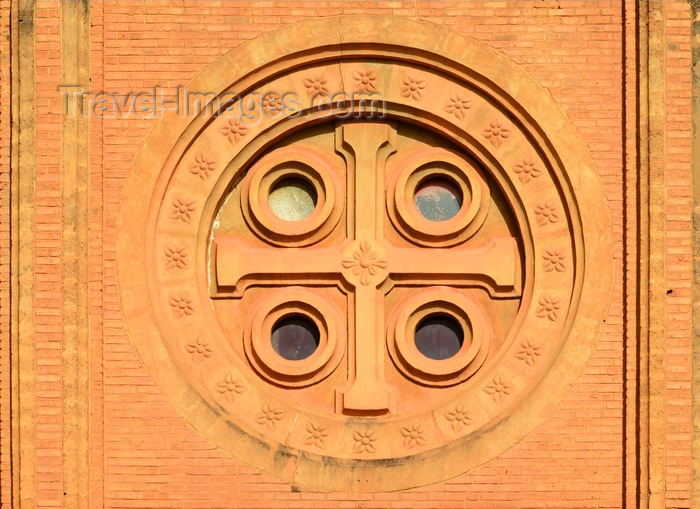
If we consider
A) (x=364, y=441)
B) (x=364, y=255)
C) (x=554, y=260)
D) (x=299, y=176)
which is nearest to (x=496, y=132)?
(x=554, y=260)

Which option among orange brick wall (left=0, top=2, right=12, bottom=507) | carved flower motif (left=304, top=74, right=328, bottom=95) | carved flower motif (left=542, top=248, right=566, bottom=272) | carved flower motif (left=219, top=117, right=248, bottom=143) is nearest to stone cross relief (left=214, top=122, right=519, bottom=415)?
carved flower motif (left=542, top=248, right=566, bottom=272)

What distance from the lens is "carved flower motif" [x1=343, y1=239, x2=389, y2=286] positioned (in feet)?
37.8

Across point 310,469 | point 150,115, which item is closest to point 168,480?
point 310,469

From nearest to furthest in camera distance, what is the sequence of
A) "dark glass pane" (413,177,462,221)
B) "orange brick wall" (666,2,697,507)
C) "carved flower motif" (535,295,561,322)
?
"orange brick wall" (666,2,697,507) < "carved flower motif" (535,295,561,322) < "dark glass pane" (413,177,462,221)

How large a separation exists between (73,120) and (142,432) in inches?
110

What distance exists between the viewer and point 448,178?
38.6 ft

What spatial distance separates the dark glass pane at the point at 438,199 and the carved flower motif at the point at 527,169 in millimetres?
648

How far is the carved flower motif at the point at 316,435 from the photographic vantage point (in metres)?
11.2

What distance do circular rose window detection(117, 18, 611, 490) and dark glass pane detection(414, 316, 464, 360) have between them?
14mm

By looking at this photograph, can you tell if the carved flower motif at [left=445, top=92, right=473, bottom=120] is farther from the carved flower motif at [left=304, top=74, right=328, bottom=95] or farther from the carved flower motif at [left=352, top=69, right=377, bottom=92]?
the carved flower motif at [left=304, top=74, right=328, bottom=95]

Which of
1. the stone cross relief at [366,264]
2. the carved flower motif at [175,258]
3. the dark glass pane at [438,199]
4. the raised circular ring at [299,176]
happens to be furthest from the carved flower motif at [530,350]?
the carved flower motif at [175,258]

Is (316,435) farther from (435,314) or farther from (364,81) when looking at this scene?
(364,81)

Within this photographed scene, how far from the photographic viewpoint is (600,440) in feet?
36.1

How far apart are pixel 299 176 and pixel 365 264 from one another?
1.04 meters
